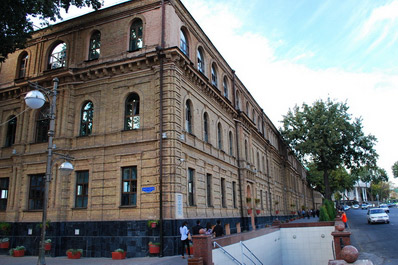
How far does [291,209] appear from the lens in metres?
50.2

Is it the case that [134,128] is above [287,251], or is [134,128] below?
above

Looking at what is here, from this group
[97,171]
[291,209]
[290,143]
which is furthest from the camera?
[291,209]

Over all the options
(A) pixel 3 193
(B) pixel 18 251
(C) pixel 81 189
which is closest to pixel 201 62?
(C) pixel 81 189

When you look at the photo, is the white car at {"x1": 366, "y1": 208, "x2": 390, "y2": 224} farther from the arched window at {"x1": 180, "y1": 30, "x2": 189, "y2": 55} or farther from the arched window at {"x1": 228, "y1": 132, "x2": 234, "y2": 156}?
the arched window at {"x1": 180, "y1": 30, "x2": 189, "y2": 55}

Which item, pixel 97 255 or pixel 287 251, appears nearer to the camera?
pixel 97 255

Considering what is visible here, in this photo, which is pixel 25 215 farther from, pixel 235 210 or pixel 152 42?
pixel 235 210

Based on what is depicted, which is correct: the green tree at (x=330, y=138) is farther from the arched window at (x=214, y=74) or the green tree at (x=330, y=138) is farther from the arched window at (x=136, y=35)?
the arched window at (x=136, y=35)

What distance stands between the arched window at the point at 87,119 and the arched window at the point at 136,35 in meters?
4.37

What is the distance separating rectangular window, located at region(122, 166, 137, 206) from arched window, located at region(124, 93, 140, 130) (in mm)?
2410

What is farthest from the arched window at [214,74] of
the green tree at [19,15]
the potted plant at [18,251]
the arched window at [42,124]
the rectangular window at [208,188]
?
the potted plant at [18,251]

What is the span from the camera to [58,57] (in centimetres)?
2103

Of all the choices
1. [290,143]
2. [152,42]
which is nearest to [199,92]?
[152,42]

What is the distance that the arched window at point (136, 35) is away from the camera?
18839mm

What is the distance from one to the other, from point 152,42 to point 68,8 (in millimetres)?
5172
